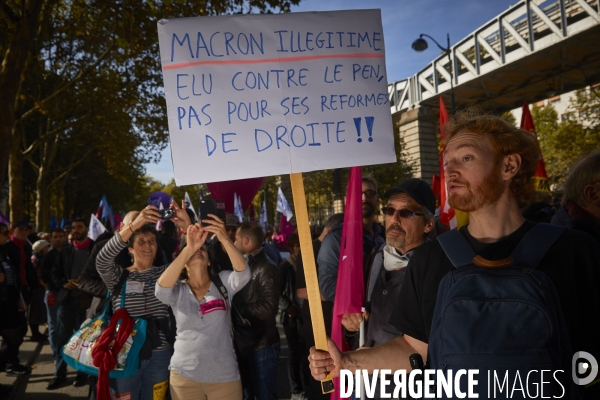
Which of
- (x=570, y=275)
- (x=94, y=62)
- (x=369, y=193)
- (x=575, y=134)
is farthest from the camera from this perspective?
(x=575, y=134)

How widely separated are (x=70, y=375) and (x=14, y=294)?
4.60ft

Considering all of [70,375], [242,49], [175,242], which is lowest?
[70,375]

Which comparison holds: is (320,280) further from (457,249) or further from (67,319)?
(67,319)

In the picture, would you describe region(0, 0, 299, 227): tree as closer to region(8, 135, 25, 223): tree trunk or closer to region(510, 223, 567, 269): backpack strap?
region(8, 135, 25, 223): tree trunk

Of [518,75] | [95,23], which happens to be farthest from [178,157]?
[518,75]

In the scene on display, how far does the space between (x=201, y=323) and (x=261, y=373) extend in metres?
0.95

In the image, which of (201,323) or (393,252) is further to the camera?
(201,323)

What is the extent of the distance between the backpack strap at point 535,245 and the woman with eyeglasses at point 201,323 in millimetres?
2097

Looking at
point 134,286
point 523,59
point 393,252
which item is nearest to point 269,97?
point 393,252

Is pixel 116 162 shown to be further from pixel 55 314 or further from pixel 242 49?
pixel 242 49

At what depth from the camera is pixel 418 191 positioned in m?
2.97

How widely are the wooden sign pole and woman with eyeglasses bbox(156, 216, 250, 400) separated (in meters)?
1.20

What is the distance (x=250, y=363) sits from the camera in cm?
405
